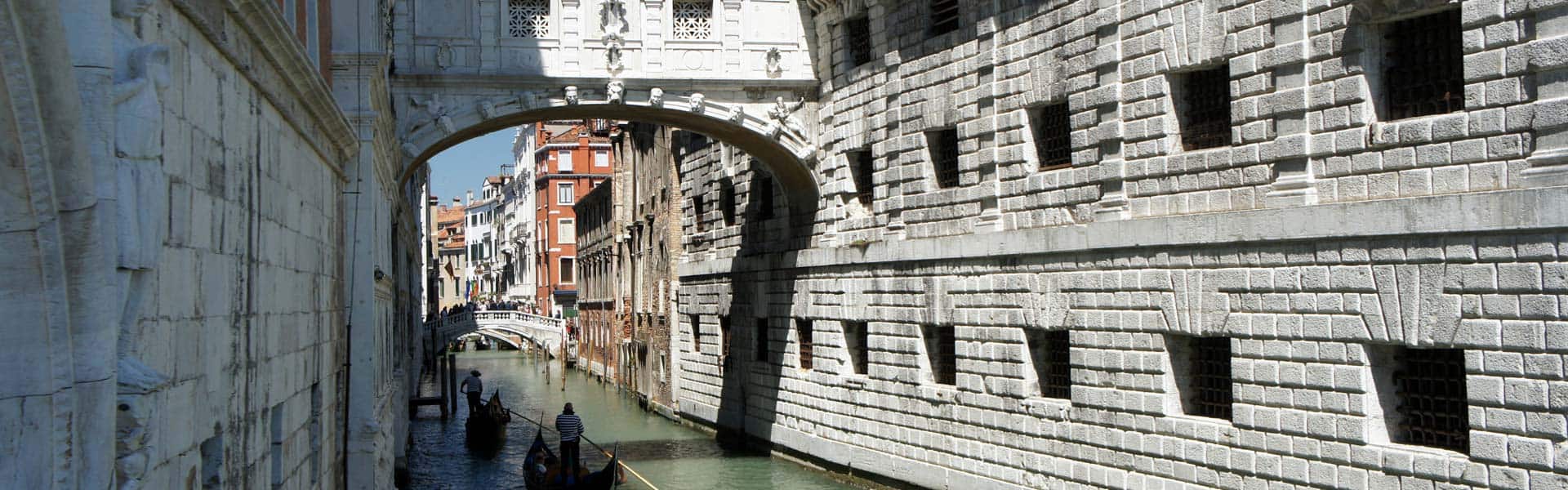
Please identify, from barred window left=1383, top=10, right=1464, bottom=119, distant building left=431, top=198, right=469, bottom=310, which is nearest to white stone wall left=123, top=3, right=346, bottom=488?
barred window left=1383, top=10, right=1464, bottom=119

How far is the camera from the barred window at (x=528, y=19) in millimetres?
15086

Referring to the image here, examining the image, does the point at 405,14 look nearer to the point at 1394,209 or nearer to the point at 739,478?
the point at 739,478

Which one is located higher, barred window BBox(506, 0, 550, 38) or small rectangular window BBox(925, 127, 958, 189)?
barred window BBox(506, 0, 550, 38)

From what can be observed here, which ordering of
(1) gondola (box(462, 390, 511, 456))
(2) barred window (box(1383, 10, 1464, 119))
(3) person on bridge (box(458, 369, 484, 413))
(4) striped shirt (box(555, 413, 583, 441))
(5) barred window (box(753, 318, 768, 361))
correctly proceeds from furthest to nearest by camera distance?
(3) person on bridge (box(458, 369, 484, 413)) < (1) gondola (box(462, 390, 511, 456)) < (5) barred window (box(753, 318, 768, 361)) < (4) striped shirt (box(555, 413, 583, 441)) < (2) barred window (box(1383, 10, 1464, 119))

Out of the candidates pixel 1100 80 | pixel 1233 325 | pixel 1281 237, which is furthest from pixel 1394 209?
pixel 1100 80

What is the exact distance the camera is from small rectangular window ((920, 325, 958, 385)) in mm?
13727

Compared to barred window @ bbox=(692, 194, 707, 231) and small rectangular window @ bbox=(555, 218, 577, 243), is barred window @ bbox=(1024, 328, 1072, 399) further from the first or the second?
small rectangular window @ bbox=(555, 218, 577, 243)

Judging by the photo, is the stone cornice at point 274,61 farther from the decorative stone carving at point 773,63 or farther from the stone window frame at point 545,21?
the decorative stone carving at point 773,63

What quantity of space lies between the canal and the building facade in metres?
25.9

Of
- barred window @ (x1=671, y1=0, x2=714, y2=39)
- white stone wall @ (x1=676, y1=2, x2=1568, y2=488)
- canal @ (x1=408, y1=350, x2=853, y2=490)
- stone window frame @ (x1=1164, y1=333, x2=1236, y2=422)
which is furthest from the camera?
canal @ (x1=408, y1=350, x2=853, y2=490)

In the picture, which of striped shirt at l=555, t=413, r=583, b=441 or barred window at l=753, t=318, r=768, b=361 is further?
barred window at l=753, t=318, r=768, b=361

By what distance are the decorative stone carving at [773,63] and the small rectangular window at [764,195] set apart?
268cm

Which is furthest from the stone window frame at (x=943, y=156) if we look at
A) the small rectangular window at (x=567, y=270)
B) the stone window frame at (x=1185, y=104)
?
the small rectangular window at (x=567, y=270)

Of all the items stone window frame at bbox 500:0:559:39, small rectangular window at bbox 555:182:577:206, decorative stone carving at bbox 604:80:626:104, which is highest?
small rectangular window at bbox 555:182:577:206
